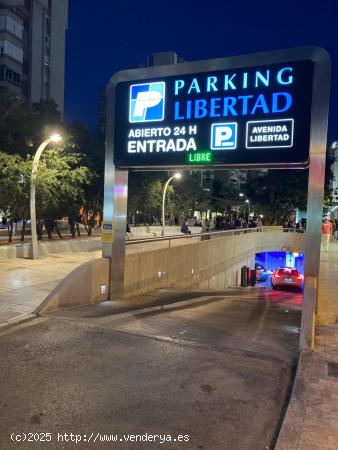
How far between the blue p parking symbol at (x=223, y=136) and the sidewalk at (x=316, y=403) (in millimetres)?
3912

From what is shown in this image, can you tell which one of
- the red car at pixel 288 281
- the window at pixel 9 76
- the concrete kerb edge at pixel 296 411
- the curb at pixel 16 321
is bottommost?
the red car at pixel 288 281

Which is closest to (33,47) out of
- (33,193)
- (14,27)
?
(14,27)

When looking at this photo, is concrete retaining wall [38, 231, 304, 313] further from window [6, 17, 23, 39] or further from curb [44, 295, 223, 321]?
window [6, 17, 23, 39]

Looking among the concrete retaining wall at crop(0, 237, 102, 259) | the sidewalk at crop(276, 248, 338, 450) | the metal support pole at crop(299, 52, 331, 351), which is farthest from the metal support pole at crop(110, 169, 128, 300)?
the concrete retaining wall at crop(0, 237, 102, 259)

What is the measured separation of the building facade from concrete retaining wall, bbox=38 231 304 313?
39.4m

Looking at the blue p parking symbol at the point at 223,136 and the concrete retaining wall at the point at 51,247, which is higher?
the blue p parking symbol at the point at 223,136

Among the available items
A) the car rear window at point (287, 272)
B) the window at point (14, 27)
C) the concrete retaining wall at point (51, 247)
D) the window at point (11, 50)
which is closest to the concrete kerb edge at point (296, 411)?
the concrete retaining wall at point (51, 247)

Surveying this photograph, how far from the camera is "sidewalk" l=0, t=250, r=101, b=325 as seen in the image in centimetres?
836

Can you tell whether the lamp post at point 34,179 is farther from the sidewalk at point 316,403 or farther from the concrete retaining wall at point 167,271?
the sidewalk at point 316,403

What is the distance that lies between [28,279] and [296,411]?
28.9ft

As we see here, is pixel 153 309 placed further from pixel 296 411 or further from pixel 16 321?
pixel 296 411

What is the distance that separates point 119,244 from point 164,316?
2617 millimetres

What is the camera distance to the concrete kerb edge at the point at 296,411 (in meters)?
3.74

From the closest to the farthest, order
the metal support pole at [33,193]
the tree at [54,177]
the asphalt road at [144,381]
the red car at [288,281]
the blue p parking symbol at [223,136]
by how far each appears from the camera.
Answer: the asphalt road at [144,381], the blue p parking symbol at [223,136], the metal support pole at [33,193], the tree at [54,177], the red car at [288,281]
